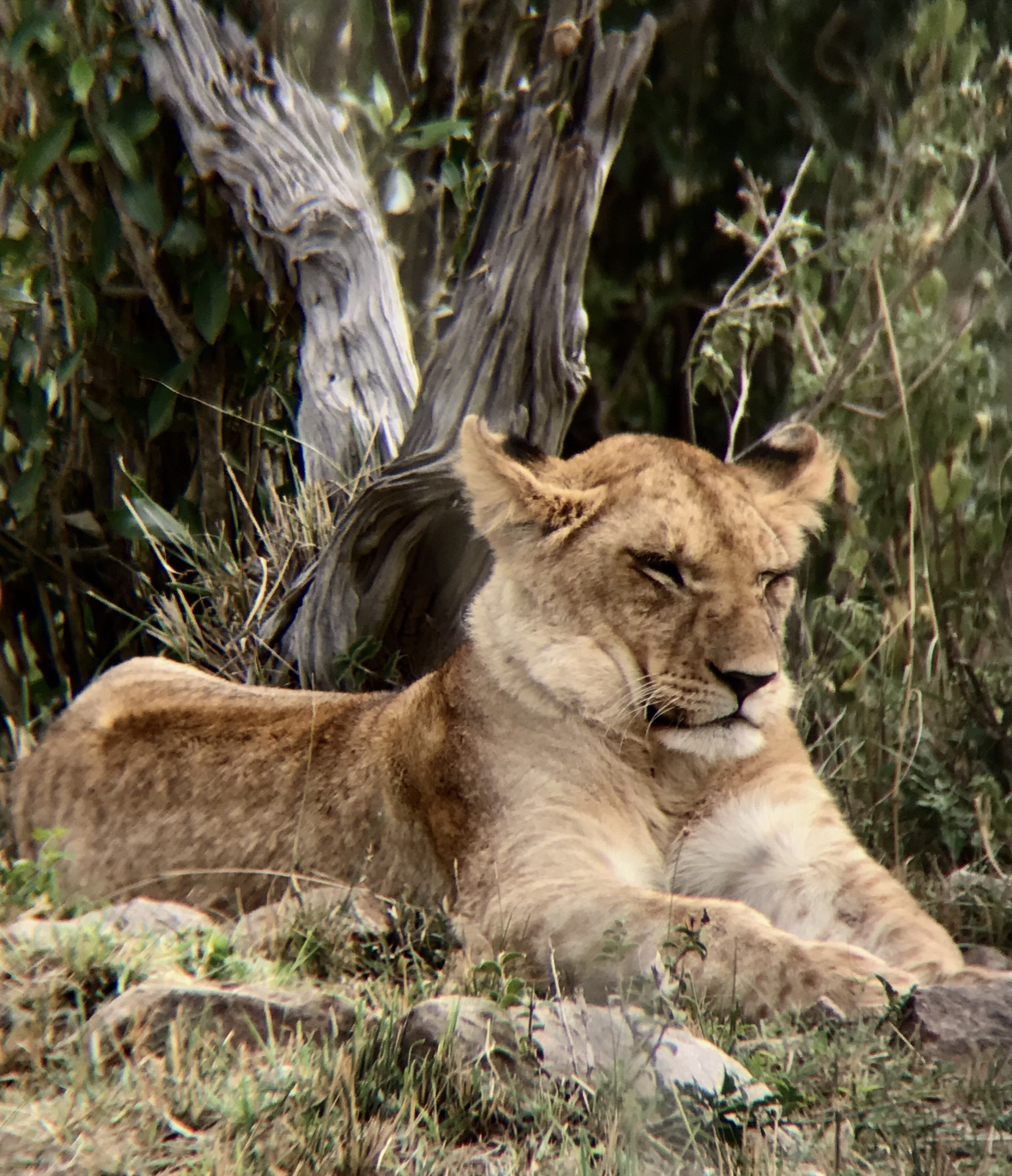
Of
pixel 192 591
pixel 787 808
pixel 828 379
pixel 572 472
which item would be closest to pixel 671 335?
pixel 828 379

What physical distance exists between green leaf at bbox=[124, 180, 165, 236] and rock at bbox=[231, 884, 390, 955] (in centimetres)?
274

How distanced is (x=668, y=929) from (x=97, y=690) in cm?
210

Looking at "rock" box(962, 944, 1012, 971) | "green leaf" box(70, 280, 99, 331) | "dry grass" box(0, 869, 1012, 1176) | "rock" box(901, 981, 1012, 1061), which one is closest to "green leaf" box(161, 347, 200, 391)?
"green leaf" box(70, 280, 99, 331)

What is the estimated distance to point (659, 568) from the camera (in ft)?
11.6

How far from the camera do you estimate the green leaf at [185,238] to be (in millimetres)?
5387

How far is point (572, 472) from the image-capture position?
3.80 meters

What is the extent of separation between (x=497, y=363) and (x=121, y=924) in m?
2.22

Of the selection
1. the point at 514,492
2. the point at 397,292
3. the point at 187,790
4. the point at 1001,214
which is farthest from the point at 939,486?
the point at 187,790

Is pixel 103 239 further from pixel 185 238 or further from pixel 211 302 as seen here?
pixel 211 302

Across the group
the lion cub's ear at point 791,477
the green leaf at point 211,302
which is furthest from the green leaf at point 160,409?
the lion cub's ear at point 791,477

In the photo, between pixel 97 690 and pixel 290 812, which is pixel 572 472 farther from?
pixel 97 690

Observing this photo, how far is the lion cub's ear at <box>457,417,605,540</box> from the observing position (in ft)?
12.0

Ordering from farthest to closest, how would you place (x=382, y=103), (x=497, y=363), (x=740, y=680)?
1. (x=382, y=103)
2. (x=497, y=363)
3. (x=740, y=680)

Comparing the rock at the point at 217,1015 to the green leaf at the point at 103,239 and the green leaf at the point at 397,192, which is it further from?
the green leaf at the point at 397,192
